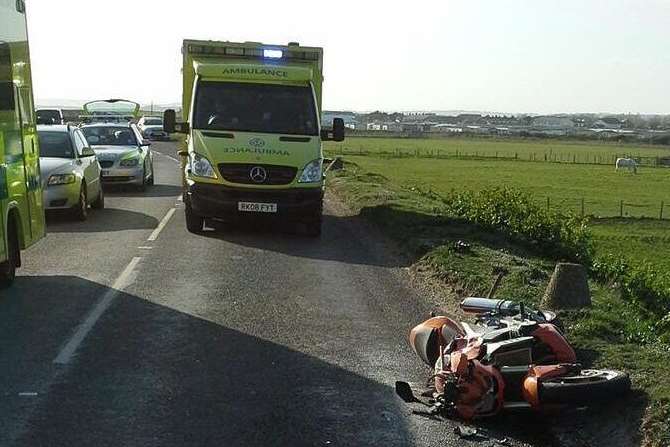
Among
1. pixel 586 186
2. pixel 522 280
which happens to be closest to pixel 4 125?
pixel 522 280

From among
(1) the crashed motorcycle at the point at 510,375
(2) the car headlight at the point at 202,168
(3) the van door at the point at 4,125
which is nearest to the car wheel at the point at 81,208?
(2) the car headlight at the point at 202,168

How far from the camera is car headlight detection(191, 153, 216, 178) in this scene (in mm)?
16125

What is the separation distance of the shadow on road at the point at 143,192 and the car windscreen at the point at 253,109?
25.1 feet

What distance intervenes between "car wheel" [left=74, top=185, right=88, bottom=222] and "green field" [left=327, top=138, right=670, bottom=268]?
37.3 ft

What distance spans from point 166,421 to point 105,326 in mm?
2989

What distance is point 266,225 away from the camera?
1808 cm

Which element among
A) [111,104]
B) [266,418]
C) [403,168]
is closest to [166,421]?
[266,418]

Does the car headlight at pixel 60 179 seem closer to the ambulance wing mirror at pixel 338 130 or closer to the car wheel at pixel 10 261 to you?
the ambulance wing mirror at pixel 338 130

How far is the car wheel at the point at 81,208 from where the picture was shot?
18.1 m

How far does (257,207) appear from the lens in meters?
16.1

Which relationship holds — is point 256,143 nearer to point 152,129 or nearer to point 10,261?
point 10,261

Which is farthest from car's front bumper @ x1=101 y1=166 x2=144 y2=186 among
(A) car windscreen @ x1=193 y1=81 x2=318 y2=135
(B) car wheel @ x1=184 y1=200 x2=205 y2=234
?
(A) car windscreen @ x1=193 y1=81 x2=318 y2=135

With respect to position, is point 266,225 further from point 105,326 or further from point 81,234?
point 105,326

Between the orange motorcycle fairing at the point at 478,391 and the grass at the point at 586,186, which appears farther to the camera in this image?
the grass at the point at 586,186
